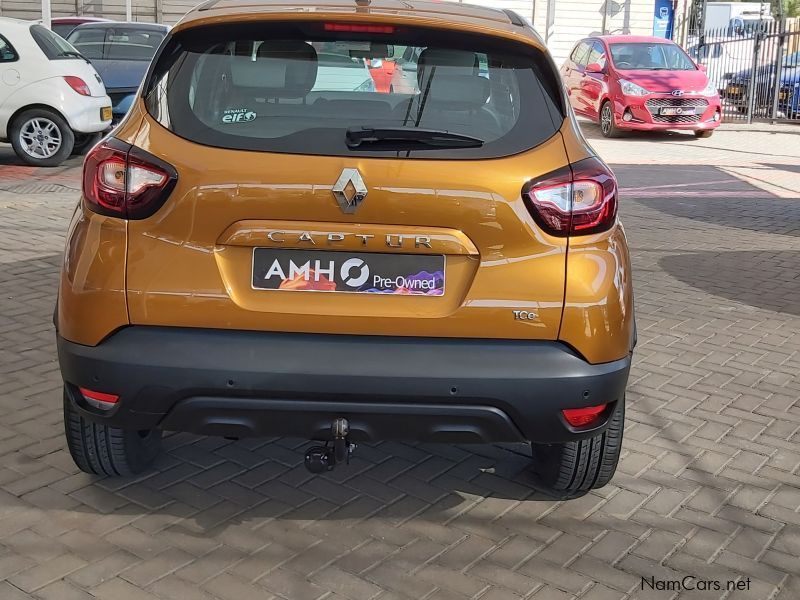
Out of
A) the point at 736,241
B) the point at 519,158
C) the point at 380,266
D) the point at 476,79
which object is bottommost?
the point at 736,241

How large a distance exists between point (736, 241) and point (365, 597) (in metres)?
7.13

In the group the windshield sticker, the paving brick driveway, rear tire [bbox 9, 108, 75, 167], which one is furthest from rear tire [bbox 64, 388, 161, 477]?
rear tire [bbox 9, 108, 75, 167]

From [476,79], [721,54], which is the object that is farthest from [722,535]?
[721,54]

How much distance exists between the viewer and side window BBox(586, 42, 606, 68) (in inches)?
775

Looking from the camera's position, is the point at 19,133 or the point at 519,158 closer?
the point at 519,158

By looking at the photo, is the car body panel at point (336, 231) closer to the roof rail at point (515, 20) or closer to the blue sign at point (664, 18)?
the roof rail at point (515, 20)

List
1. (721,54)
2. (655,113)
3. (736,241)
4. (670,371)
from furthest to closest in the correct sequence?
(721,54), (655,113), (736,241), (670,371)

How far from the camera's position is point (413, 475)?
416 centimetres

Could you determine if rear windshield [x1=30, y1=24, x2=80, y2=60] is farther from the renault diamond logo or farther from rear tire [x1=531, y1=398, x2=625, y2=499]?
the renault diamond logo

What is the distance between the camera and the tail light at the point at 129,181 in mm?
3268

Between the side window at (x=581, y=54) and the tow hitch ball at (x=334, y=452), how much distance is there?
58.8 ft

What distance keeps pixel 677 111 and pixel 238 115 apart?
639 inches

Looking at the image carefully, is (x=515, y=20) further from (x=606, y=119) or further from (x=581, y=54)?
(x=581, y=54)

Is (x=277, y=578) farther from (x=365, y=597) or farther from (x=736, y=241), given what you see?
(x=736, y=241)
